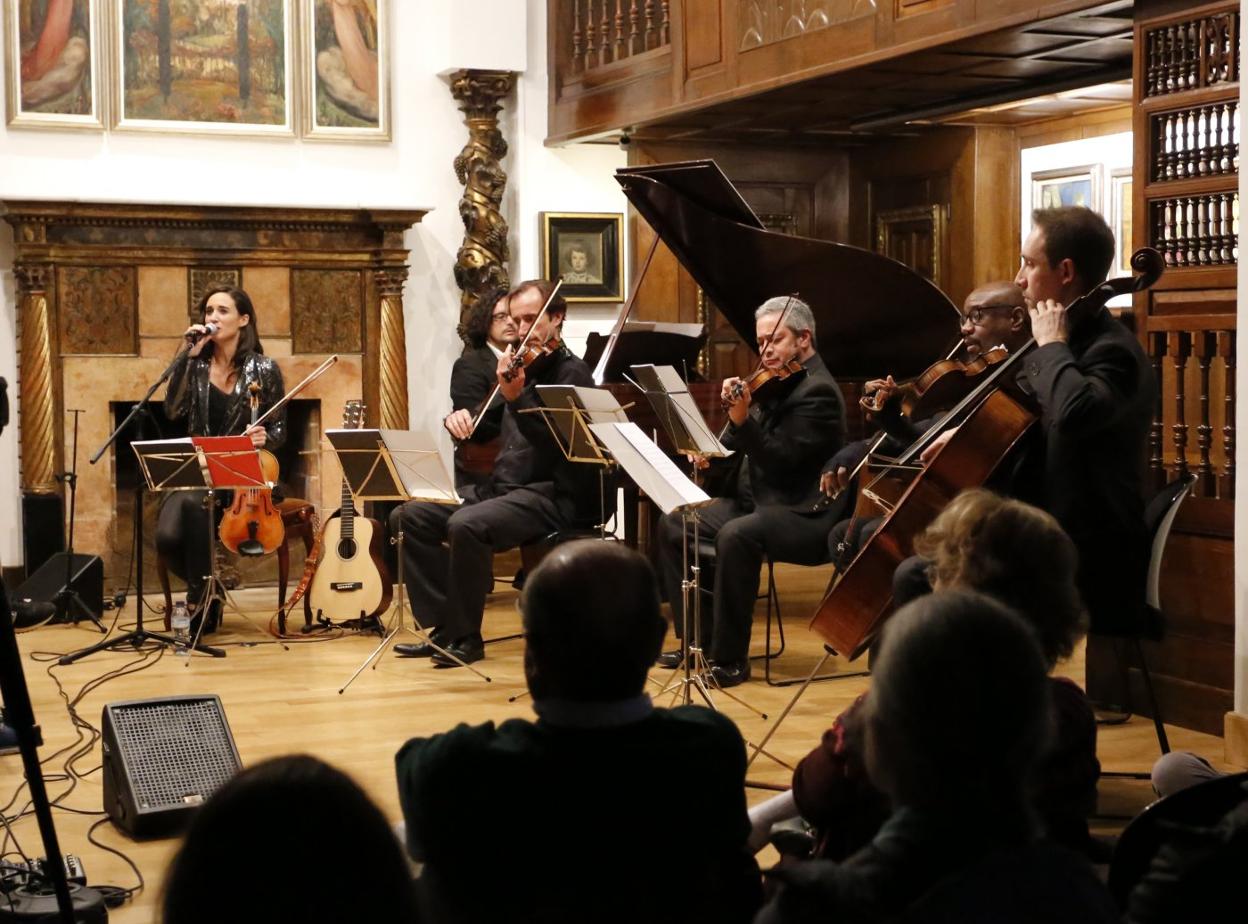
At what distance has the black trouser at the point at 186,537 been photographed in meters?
6.61

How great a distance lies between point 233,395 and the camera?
6.88 metres

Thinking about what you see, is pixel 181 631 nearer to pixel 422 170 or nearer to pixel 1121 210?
pixel 422 170

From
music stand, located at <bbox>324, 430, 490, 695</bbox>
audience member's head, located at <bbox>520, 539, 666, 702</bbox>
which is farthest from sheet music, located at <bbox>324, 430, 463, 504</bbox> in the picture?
audience member's head, located at <bbox>520, 539, 666, 702</bbox>

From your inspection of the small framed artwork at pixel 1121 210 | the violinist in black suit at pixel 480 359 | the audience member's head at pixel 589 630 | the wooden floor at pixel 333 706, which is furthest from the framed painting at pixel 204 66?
the audience member's head at pixel 589 630

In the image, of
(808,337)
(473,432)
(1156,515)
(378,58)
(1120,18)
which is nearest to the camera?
(1156,515)

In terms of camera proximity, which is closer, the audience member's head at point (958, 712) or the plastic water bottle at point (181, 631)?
the audience member's head at point (958, 712)

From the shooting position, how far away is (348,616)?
667cm

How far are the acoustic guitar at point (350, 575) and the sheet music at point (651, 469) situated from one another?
2.28 metres

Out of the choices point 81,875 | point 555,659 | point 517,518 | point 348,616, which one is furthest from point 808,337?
point 555,659

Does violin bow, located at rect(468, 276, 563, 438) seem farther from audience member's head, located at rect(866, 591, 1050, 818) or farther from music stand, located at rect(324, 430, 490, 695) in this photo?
audience member's head, located at rect(866, 591, 1050, 818)

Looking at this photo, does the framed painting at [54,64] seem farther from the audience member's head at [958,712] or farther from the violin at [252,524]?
the audience member's head at [958,712]

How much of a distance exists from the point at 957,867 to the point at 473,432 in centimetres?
508

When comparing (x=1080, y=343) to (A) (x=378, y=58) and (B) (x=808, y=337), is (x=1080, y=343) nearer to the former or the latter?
(B) (x=808, y=337)

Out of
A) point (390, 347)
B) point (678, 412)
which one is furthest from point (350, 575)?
point (678, 412)
